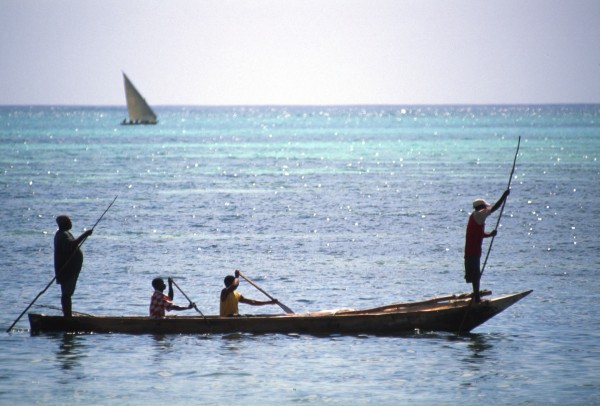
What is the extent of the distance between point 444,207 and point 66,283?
24.8 metres

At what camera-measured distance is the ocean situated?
47.0 feet

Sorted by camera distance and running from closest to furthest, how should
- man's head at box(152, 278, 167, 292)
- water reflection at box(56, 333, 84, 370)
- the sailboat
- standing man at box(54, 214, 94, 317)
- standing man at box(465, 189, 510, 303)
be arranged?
1. water reflection at box(56, 333, 84, 370)
2. standing man at box(465, 189, 510, 303)
3. standing man at box(54, 214, 94, 317)
4. man's head at box(152, 278, 167, 292)
5. the sailboat

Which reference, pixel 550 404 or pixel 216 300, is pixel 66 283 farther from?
pixel 550 404

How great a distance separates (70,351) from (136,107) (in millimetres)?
117123

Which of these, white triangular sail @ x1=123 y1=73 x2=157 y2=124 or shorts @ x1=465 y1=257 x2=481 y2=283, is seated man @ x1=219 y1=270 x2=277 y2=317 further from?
white triangular sail @ x1=123 y1=73 x2=157 y2=124

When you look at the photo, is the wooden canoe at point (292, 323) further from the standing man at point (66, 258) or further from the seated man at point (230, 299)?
the standing man at point (66, 258)

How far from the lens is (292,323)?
17.0 meters

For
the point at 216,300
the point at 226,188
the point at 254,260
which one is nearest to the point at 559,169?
the point at 226,188

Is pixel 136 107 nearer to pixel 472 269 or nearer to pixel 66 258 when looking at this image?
pixel 66 258

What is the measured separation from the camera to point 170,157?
3098 inches

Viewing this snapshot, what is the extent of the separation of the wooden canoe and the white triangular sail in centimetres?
9269

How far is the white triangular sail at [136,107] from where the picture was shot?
4513 inches

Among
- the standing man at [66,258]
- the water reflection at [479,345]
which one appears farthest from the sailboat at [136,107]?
the water reflection at [479,345]

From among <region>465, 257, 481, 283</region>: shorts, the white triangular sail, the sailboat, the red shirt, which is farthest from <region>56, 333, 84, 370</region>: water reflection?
the white triangular sail
